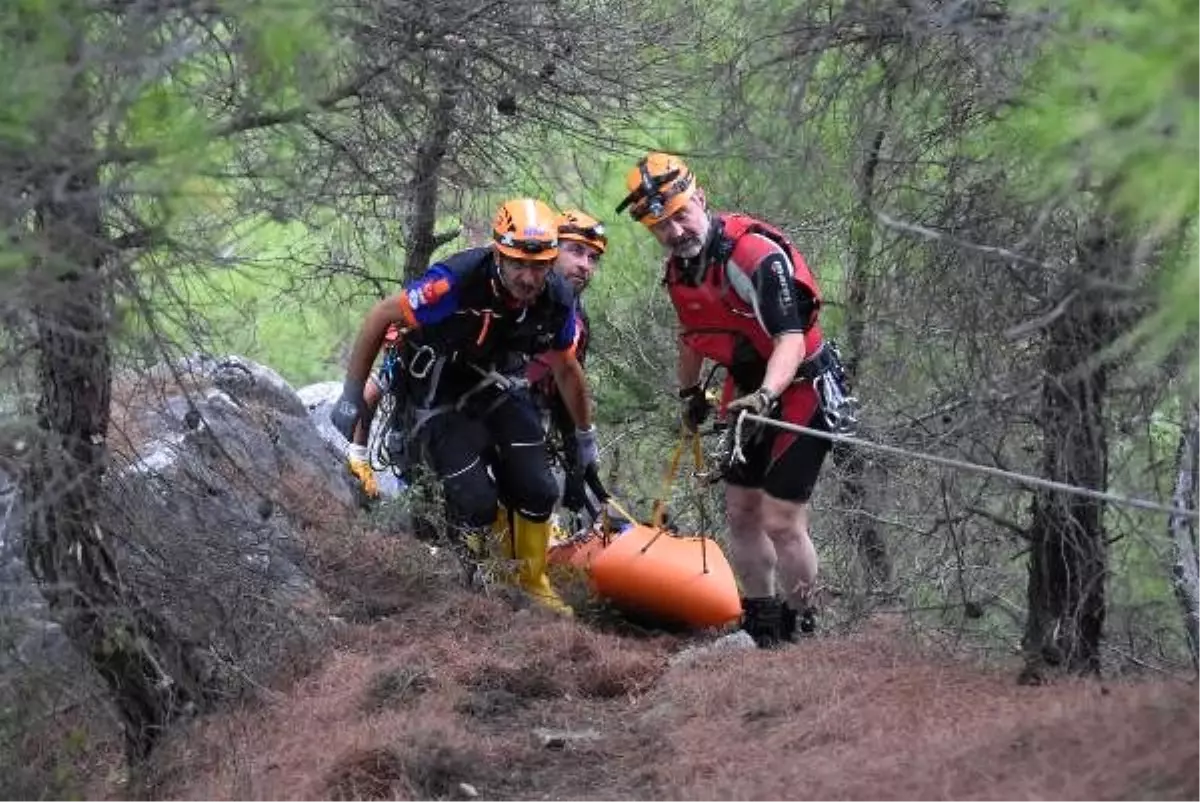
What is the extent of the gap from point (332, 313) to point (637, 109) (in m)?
4.30

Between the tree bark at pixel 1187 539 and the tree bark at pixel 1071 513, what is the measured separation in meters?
0.34

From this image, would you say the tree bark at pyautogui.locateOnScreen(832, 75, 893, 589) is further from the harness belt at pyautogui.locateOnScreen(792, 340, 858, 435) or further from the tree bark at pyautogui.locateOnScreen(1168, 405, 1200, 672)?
the tree bark at pyautogui.locateOnScreen(1168, 405, 1200, 672)

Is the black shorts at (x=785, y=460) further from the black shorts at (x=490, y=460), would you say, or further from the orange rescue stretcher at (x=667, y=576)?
the black shorts at (x=490, y=460)

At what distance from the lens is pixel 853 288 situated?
10.3 m

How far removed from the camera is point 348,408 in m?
8.79

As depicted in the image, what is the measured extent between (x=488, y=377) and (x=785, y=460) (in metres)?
1.90

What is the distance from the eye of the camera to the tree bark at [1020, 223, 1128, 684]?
214 inches

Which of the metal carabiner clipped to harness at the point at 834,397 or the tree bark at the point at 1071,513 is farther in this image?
the metal carabiner clipped to harness at the point at 834,397

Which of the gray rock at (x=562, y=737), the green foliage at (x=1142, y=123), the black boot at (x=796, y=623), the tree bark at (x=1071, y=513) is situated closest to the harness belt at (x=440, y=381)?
the black boot at (x=796, y=623)

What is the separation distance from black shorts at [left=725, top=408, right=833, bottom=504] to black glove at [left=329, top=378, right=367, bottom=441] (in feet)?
7.13

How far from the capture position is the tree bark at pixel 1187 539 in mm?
5895

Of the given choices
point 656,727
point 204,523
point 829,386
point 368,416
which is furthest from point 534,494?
point 656,727

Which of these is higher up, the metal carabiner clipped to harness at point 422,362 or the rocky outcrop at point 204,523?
the metal carabiner clipped to harness at point 422,362

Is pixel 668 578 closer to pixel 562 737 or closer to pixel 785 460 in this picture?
pixel 785 460
